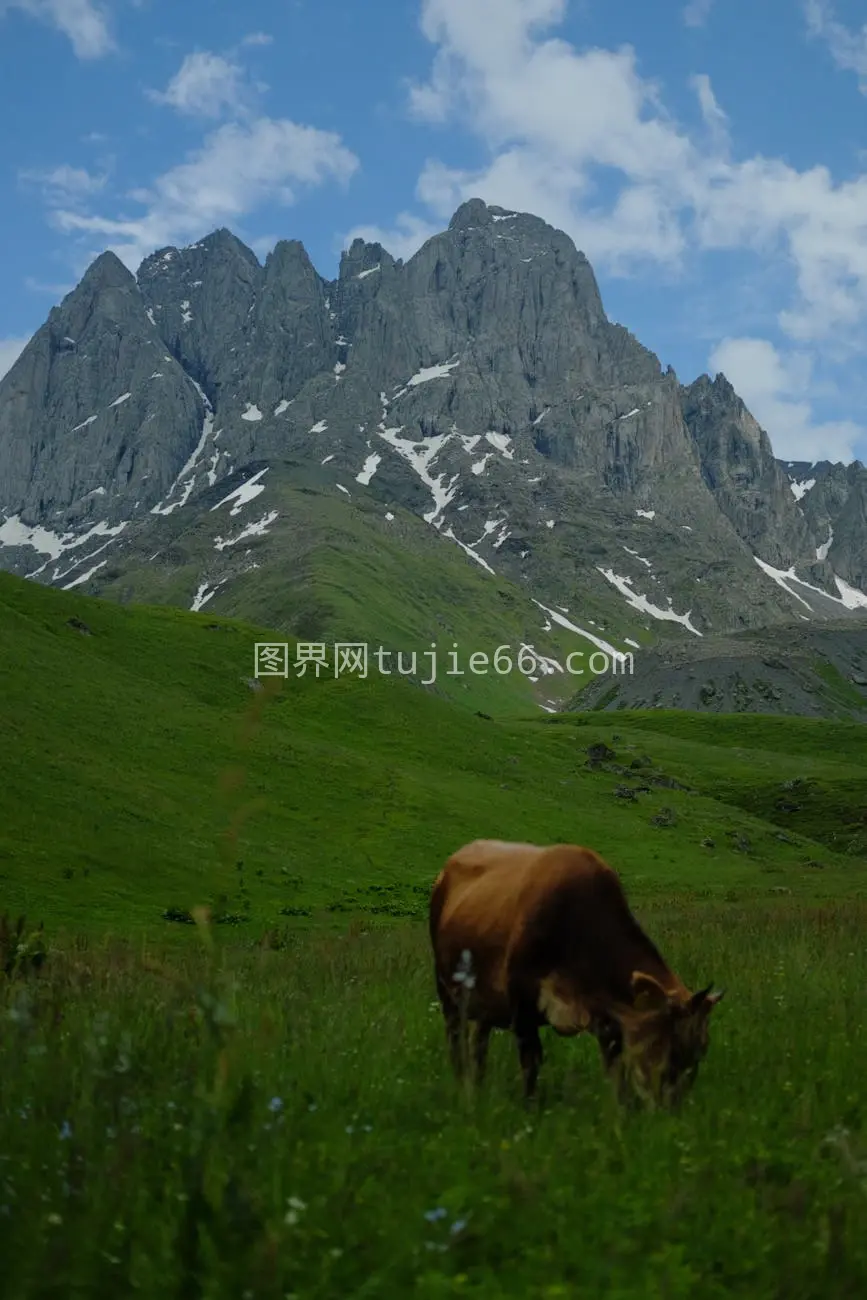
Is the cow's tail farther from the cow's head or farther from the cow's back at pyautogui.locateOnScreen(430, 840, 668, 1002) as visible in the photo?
the cow's head

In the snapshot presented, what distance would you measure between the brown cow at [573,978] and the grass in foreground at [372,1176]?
19.2 inches

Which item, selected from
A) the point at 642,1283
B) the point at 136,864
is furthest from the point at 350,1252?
the point at 136,864

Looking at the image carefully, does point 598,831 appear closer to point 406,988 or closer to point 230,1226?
point 406,988

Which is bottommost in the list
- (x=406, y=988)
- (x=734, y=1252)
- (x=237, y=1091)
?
(x=406, y=988)

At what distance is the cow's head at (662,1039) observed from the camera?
27.8 feet

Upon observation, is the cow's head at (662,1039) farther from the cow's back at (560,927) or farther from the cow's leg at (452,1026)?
the cow's leg at (452,1026)

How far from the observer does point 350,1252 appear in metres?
5.19

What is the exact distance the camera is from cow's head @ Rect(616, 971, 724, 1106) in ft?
27.8

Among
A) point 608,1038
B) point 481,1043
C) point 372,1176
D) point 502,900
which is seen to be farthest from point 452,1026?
point 372,1176

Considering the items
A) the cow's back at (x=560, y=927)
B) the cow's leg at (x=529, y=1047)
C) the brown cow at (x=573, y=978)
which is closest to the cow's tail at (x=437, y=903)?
the brown cow at (x=573, y=978)

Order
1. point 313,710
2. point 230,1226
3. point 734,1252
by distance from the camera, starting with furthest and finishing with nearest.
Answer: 1. point 313,710
2. point 734,1252
3. point 230,1226

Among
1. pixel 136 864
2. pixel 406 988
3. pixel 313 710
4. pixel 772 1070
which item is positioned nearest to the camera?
pixel 772 1070

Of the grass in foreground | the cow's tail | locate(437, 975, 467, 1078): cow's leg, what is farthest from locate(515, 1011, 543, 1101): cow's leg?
the cow's tail

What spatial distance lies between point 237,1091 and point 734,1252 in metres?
2.65
